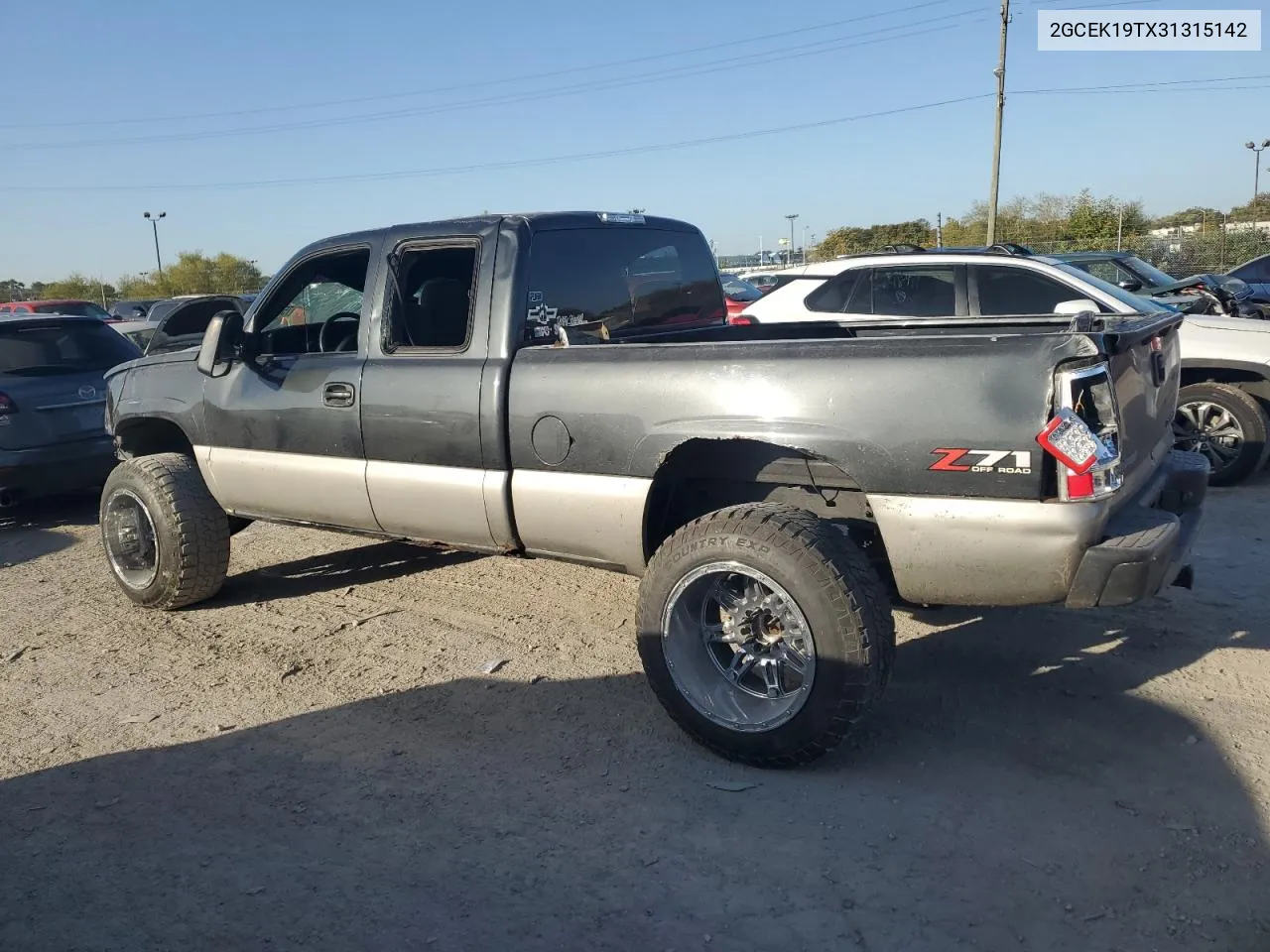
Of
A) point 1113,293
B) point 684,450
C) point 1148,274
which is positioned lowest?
point 684,450

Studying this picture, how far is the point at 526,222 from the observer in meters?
4.55

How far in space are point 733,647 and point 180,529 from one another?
129 inches

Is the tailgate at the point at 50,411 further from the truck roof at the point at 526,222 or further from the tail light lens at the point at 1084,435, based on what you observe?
the tail light lens at the point at 1084,435

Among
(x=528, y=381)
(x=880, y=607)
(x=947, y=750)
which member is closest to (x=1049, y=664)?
(x=947, y=750)

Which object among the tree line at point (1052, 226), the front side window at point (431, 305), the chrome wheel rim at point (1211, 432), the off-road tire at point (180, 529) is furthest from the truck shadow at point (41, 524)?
the tree line at point (1052, 226)

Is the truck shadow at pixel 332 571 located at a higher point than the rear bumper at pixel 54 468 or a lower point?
lower

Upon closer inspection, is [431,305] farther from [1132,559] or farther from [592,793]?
[1132,559]

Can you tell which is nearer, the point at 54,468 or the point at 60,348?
the point at 54,468

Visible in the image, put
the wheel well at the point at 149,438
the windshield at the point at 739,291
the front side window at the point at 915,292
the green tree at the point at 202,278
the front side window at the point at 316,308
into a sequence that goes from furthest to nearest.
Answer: the green tree at the point at 202,278
the windshield at the point at 739,291
the front side window at the point at 915,292
the wheel well at the point at 149,438
the front side window at the point at 316,308

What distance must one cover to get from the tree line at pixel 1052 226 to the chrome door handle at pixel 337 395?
24.2 meters

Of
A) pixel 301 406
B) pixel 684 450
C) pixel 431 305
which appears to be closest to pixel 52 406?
pixel 301 406

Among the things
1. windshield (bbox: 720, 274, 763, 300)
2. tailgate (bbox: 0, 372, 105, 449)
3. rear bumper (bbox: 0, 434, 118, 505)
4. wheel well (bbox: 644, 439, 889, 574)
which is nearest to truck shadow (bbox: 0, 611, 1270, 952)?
wheel well (bbox: 644, 439, 889, 574)

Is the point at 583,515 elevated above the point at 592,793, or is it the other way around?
the point at 583,515

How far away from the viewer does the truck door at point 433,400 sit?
4.42 m
